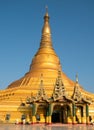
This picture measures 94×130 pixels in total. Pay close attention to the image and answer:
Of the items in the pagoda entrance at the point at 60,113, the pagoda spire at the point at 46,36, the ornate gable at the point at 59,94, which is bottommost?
the pagoda entrance at the point at 60,113

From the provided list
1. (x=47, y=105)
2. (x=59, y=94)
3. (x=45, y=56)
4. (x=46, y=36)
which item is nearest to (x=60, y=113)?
(x=47, y=105)

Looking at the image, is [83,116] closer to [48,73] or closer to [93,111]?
[93,111]

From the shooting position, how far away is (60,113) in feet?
126

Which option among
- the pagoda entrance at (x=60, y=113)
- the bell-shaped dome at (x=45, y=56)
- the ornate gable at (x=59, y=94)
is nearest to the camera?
the ornate gable at (x=59, y=94)

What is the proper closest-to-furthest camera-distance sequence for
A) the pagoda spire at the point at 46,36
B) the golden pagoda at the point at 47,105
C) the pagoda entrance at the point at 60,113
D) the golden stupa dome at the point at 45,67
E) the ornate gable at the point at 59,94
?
the ornate gable at the point at 59,94, the golden pagoda at the point at 47,105, the pagoda entrance at the point at 60,113, the golden stupa dome at the point at 45,67, the pagoda spire at the point at 46,36

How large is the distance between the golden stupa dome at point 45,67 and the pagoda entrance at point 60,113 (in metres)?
7.26

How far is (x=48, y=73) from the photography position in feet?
165

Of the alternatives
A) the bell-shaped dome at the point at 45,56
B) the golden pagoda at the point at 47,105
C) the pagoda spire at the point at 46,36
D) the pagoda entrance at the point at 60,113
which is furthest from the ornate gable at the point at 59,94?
the pagoda spire at the point at 46,36

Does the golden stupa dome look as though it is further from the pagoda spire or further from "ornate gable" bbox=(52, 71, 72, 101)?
"ornate gable" bbox=(52, 71, 72, 101)

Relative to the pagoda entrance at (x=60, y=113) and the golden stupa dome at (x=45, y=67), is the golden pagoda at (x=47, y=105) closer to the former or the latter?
the pagoda entrance at (x=60, y=113)

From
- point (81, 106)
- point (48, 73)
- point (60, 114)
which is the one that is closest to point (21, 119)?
point (60, 114)

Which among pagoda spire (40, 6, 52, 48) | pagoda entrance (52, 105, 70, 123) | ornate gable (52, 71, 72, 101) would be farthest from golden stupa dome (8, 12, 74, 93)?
ornate gable (52, 71, 72, 101)

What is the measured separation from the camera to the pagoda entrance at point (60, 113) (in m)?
36.8

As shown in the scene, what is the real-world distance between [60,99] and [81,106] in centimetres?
348
